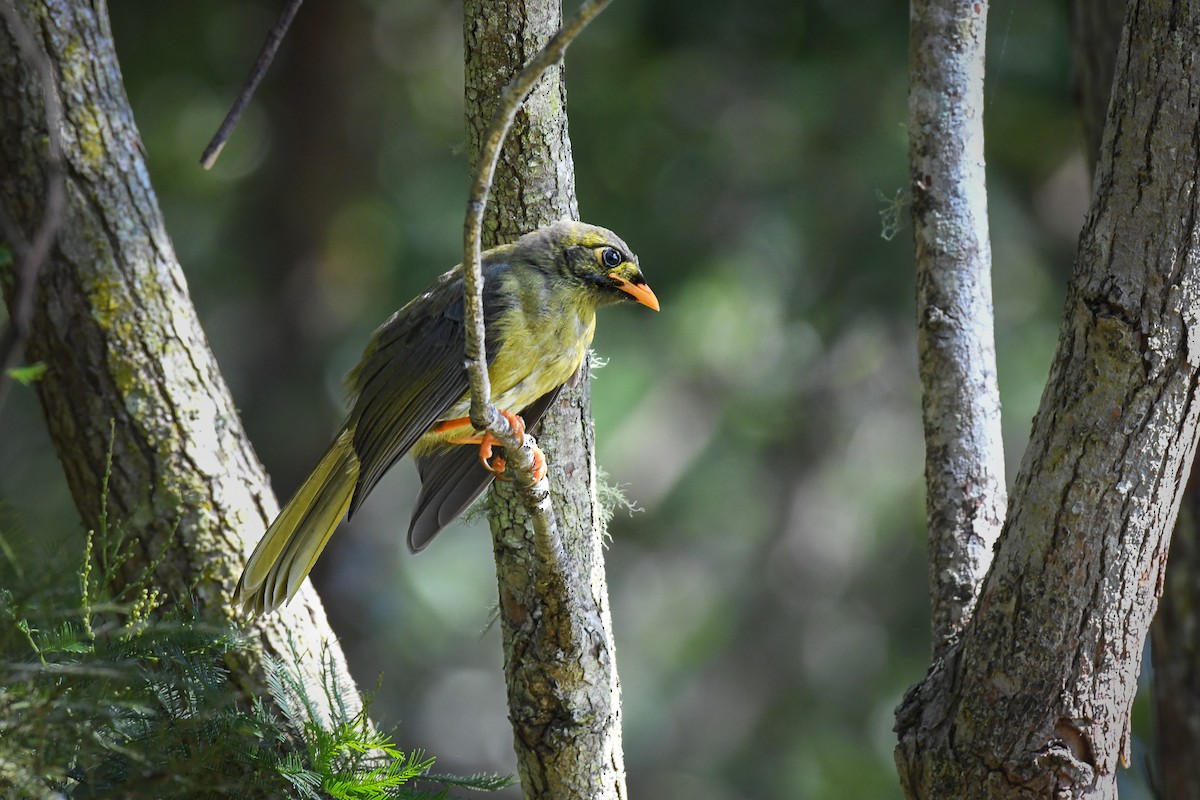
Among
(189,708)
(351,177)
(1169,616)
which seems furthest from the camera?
(351,177)

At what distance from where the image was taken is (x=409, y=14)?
1050cm

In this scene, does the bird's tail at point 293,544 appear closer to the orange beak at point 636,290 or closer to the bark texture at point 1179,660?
the orange beak at point 636,290

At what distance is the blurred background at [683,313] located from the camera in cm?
898

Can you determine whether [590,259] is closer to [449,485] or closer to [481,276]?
[449,485]

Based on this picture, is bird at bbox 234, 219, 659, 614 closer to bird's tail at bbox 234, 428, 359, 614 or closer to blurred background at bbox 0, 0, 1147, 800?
bird's tail at bbox 234, 428, 359, 614

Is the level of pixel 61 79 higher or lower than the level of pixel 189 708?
higher

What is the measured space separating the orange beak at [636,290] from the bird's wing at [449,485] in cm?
48

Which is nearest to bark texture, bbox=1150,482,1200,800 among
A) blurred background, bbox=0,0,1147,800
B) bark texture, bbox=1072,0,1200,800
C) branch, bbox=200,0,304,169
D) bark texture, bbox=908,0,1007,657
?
bark texture, bbox=1072,0,1200,800

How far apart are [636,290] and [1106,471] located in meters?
1.78

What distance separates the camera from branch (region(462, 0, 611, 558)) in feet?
7.12

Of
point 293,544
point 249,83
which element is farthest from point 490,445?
point 249,83

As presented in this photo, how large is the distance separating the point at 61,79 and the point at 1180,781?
4332mm

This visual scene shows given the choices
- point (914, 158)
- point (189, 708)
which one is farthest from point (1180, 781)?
point (189, 708)

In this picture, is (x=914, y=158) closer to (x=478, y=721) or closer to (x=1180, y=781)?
(x=1180, y=781)
